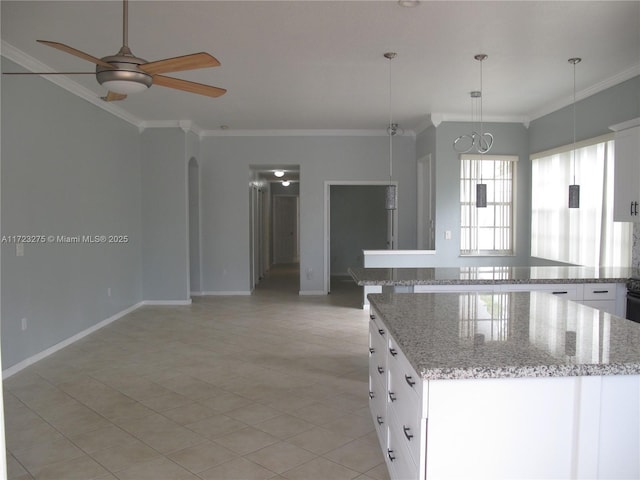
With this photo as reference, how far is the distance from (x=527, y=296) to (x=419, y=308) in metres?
0.83

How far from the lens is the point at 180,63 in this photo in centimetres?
264

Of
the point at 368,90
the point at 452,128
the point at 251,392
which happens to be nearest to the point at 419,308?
the point at 251,392

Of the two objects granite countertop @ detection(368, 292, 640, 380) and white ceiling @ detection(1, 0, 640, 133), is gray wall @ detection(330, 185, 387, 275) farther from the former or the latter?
granite countertop @ detection(368, 292, 640, 380)

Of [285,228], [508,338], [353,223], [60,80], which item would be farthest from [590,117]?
[285,228]

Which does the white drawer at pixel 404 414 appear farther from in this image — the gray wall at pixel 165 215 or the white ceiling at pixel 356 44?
the gray wall at pixel 165 215

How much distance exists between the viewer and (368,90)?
223 inches

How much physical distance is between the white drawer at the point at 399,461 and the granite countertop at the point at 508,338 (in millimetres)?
414

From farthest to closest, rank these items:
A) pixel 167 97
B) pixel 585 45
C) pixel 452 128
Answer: pixel 452 128 < pixel 167 97 < pixel 585 45

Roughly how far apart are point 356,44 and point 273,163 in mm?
4410

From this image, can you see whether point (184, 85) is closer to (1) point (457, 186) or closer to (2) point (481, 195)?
(2) point (481, 195)

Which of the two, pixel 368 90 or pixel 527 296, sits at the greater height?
pixel 368 90

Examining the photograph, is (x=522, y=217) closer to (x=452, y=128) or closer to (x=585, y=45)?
(x=452, y=128)

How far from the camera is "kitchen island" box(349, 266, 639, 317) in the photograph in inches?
149

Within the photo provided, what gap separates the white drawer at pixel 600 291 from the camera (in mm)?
4016
